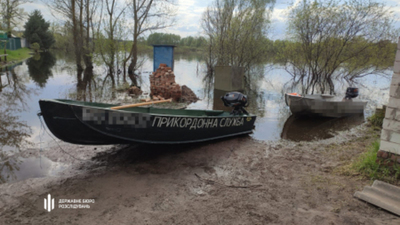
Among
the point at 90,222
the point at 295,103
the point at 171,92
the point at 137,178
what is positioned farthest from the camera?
the point at 171,92

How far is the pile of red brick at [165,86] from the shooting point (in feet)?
40.7

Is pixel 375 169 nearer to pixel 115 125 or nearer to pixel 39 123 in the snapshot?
pixel 115 125

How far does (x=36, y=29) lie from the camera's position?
51031mm

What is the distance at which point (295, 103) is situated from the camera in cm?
977

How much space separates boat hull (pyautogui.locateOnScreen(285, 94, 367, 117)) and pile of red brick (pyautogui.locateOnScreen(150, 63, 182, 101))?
5.18m

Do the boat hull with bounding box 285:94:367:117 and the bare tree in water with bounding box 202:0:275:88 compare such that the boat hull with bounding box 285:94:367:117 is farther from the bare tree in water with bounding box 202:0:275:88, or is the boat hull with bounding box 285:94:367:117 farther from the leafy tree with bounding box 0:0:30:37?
the leafy tree with bounding box 0:0:30:37

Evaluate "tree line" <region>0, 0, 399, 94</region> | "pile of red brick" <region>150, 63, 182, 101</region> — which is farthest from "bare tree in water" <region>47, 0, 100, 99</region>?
"pile of red brick" <region>150, 63, 182, 101</region>

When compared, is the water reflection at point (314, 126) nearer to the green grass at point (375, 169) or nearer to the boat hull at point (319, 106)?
the boat hull at point (319, 106)

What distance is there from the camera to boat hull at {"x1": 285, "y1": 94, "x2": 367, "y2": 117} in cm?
968

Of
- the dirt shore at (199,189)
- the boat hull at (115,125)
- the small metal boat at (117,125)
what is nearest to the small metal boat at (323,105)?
the dirt shore at (199,189)

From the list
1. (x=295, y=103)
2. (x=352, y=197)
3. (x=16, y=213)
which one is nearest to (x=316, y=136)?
(x=295, y=103)

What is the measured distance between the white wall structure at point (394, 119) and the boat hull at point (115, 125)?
3413mm

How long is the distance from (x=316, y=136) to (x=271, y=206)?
5226mm

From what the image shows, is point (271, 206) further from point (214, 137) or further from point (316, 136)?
point (316, 136)
